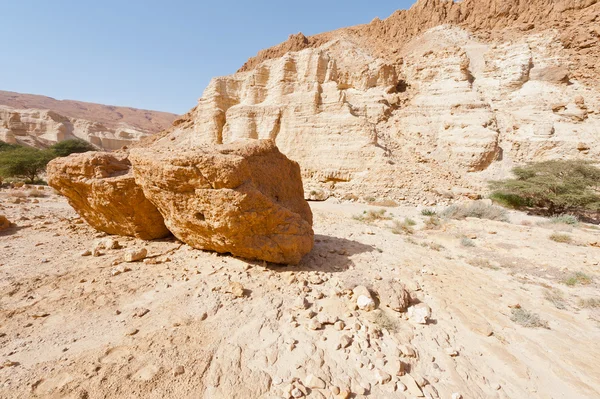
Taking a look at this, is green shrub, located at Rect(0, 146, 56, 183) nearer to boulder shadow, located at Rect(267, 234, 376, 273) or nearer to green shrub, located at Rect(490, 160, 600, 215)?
boulder shadow, located at Rect(267, 234, 376, 273)

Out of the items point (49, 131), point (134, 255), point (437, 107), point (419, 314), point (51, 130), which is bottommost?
point (419, 314)

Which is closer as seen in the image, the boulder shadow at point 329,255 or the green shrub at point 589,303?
the green shrub at point 589,303

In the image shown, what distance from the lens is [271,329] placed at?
2.49 meters

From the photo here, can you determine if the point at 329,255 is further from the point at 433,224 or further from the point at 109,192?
the point at 433,224

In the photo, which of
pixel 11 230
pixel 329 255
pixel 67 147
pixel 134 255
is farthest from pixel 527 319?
pixel 67 147

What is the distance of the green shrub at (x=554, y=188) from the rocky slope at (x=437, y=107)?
1.94m

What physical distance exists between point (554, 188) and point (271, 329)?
13.9m

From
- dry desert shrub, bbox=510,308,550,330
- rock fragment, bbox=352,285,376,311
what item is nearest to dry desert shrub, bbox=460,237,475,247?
dry desert shrub, bbox=510,308,550,330

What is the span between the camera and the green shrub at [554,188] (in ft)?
32.4

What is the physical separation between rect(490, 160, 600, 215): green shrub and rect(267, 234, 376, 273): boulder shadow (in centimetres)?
1054

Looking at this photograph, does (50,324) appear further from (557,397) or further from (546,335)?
(546,335)

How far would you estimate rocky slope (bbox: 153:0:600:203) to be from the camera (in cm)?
1412

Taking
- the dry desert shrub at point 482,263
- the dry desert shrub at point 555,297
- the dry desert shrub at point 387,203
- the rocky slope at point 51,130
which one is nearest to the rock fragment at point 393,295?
the dry desert shrub at point 555,297

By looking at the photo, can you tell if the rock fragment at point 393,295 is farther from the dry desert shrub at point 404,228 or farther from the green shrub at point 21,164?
the green shrub at point 21,164
